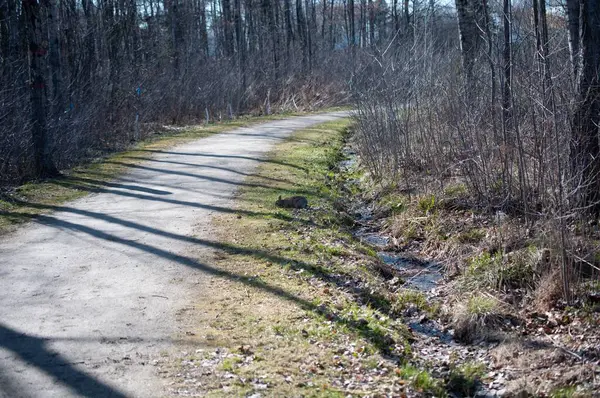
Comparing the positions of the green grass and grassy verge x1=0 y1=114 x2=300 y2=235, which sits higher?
grassy verge x1=0 y1=114 x2=300 y2=235

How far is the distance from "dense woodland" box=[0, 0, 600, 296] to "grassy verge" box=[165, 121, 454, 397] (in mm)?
2405

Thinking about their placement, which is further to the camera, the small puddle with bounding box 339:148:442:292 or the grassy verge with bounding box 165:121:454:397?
the small puddle with bounding box 339:148:442:292

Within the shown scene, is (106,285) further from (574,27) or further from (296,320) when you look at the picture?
(574,27)

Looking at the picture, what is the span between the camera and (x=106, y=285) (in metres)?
7.45

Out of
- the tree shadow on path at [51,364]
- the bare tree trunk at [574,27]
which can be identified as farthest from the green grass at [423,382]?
the bare tree trunk at [574,27]

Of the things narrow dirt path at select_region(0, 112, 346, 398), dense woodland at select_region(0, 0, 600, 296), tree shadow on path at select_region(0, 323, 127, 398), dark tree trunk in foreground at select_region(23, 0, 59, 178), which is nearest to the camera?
tree shadow on path at select_region(0, 323, 127, 398)

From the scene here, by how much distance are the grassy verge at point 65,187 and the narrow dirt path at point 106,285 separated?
0.36 m

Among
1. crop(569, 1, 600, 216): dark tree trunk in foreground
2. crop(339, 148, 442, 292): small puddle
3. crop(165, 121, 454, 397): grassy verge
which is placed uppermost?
crop(569, 1, 600, 216): dark tree trunk in foreground

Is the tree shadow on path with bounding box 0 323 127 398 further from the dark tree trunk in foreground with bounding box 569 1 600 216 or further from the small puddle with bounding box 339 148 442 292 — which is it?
the dark tree trunk in foreground with bounding box 569 1 600 216

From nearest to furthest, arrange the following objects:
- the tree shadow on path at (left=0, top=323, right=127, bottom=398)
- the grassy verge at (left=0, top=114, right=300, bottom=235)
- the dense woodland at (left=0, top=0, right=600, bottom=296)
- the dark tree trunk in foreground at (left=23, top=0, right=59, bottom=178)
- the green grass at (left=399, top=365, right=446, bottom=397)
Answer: the tree shadow on path at (left=0, top=323, right=127, bottom=398)
the green grass at (left=399, top=365, right=446, bottom=397)
the dense woodland at (left=0, top=0, right=600, bottom=296)
the grassy verge at (left=0, top=114, right=300, bottom=235)
the dark tree trunk in foreground at (left=23, top=0, right=59, bottom=178)

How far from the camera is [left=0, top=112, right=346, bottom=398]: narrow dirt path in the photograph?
5355mm

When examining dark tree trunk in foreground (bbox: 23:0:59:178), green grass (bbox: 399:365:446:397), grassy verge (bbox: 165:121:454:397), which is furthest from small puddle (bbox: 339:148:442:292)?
dark tree trunk in foreground (bbox: 23:0:59:178)

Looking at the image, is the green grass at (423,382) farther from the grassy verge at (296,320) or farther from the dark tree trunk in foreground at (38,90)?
the dark tree trunk in foreground at (38,90)

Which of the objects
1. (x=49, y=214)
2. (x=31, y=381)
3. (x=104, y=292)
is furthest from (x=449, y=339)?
(x=49, y=214)
